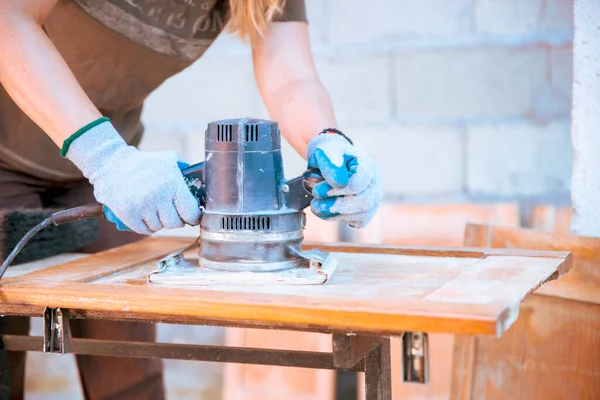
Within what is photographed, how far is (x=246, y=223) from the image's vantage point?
1281 mm

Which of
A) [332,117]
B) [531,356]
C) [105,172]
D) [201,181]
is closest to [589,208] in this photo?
[531,356]

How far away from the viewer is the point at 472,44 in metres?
2.42

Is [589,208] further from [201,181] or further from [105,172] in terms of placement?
[105,172]

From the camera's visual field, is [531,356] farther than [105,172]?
Yes

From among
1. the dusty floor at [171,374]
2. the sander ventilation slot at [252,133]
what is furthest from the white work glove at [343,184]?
the dusty floor at [171,374]

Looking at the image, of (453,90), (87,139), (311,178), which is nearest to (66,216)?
(87,139)

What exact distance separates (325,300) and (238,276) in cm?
22

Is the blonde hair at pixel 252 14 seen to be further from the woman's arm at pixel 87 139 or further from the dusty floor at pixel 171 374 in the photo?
the dusty floor at pixel 171 374

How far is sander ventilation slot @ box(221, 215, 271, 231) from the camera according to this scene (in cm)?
128

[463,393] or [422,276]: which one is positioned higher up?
[422,276]

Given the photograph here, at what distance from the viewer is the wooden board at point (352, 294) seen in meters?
1.04

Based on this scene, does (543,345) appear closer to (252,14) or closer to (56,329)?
(252,14)

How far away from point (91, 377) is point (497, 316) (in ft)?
3.62

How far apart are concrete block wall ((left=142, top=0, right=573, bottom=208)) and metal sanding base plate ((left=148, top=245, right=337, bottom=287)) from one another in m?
1.27
